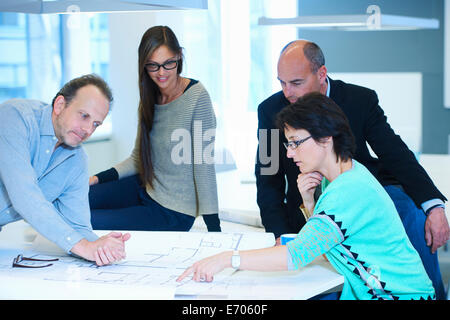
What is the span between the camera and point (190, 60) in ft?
11.4

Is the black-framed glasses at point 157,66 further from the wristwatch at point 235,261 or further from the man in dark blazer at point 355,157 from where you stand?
the wristwatch at point 235,261

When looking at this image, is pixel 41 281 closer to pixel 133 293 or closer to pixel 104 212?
pixel 133 293

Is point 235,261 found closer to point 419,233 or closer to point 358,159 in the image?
point 419,233

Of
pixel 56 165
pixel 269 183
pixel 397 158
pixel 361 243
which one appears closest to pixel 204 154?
pixel 269 183

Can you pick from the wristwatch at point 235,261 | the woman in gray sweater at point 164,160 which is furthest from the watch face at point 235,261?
the woman in gray sweater at point 164,160

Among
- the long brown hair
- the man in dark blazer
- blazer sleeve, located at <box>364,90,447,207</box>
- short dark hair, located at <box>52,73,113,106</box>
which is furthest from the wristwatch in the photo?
the long brown hair

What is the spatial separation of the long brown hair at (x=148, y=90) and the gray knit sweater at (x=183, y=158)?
0.03m

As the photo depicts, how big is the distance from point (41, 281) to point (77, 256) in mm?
309

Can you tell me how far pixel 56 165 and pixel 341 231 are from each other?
40.9 inches

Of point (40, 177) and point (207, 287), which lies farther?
point (40, 177)

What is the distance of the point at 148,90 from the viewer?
10.2ft

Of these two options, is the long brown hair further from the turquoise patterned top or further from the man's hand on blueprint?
the turquoise patterned top

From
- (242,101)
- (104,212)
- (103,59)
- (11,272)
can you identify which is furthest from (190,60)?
(11,272)

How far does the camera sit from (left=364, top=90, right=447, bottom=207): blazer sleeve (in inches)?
95.0
